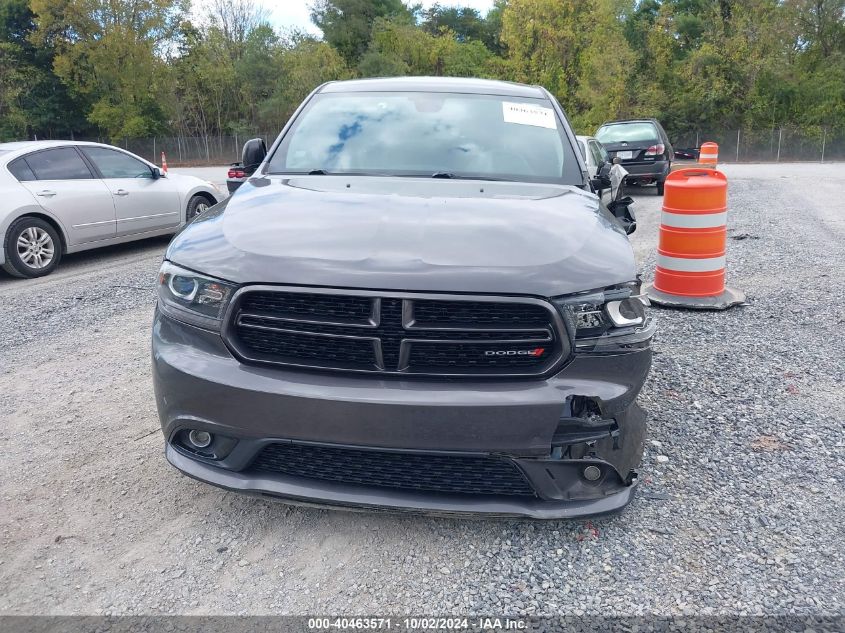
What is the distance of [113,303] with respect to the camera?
20.5ft

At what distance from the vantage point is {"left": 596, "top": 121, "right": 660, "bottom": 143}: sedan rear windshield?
14375 millimetres

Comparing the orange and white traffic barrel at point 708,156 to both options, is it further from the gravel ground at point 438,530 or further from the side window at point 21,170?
the side window at point 21,170

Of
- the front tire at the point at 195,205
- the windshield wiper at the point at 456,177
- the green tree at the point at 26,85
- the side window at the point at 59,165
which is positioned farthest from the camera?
the green tree at the point at 26,85

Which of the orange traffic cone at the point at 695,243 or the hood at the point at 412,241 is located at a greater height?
the hood at the point at 412,241

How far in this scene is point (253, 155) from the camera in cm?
413

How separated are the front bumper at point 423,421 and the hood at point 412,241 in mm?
320

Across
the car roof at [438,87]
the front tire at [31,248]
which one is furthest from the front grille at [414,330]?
the front tire at [31,248]

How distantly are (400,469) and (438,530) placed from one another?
458mm

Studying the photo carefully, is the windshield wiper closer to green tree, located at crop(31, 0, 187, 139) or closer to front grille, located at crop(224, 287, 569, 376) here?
front grille, located at crop(224, 287, 569, 376)

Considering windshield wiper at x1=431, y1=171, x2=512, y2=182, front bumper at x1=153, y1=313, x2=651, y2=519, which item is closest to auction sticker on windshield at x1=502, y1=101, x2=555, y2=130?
windshield wiper at x1=431, y1=171, x2=512, y2=182

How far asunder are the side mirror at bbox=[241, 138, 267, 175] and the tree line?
1419 inches

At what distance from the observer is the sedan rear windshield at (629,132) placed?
566 inches

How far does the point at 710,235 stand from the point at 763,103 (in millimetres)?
39299

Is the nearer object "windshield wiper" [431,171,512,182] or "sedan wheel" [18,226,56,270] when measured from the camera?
"windshield wiper" [431,171,512,182]
